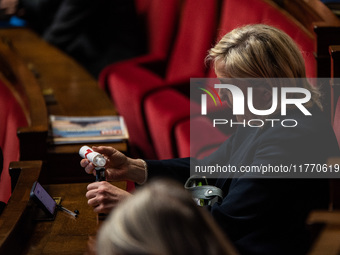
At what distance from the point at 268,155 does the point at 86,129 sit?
0.54m

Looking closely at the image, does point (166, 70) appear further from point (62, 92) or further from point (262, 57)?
point (262, 57)

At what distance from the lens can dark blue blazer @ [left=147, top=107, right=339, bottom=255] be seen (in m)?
0.77

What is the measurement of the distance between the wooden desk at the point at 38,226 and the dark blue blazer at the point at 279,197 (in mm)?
199

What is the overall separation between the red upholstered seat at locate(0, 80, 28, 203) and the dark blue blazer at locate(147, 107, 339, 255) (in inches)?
19.5

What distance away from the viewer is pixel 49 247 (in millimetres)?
778

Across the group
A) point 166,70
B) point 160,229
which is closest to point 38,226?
point 160,229

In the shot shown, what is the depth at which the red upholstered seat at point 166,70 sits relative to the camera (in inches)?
68.4

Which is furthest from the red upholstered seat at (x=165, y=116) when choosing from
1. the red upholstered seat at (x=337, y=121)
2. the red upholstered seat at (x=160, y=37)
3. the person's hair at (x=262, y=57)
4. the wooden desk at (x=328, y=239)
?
the wooden desk at (x=328, y=239)

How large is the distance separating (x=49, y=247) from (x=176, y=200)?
0.40 meters

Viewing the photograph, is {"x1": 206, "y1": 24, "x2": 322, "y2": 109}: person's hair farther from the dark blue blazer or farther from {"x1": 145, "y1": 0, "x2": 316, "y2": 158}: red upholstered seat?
{"x1": 145, "y1": 0, "x2": 316, "y2": 158}: red upholstered seat

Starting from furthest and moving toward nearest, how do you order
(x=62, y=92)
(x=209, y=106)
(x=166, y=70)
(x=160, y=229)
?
1. (x=166, y=70)
2. (x=62, y=92)
3. (x=209, y=106)
4. (x=160, y=229)

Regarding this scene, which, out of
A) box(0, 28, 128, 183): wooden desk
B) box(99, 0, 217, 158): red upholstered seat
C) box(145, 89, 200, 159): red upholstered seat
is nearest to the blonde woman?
box(0, 28, 128, 183): wooden desk

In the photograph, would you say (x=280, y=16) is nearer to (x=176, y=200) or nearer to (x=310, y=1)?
(x=310, y=1)

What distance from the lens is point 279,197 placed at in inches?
29.9
